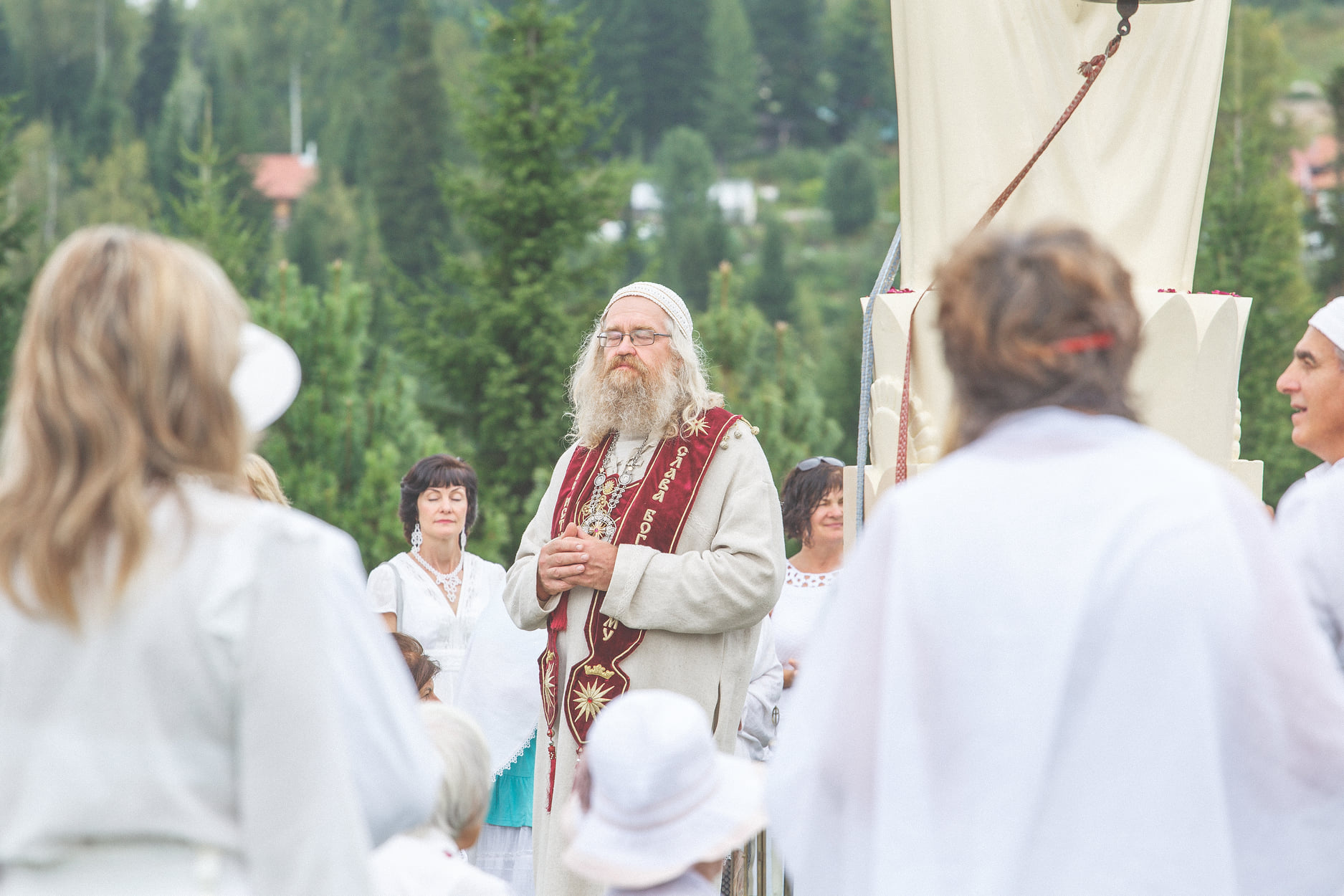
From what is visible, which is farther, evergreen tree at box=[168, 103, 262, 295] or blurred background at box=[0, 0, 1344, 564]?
evergreen tree at box=[168, 103, 262, 295]

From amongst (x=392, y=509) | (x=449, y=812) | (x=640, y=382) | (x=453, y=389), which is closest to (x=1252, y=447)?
(x=453, y=389)

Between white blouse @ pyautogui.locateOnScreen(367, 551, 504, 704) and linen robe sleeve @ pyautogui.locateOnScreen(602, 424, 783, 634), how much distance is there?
5.53ft

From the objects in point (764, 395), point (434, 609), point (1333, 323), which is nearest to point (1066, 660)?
point (1333, 323)

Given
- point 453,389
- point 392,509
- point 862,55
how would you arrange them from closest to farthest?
point 392,509 < point 453,389 < point 862,55

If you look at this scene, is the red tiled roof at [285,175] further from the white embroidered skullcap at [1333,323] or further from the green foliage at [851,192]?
the white embroidered skullcap at [1333,323]

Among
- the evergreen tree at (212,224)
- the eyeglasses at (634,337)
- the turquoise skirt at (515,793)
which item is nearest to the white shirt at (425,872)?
the eyeglasses at (634,337)

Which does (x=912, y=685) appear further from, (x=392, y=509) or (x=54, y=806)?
(x=392, y=509)

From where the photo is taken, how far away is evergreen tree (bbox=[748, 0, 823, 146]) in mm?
90812

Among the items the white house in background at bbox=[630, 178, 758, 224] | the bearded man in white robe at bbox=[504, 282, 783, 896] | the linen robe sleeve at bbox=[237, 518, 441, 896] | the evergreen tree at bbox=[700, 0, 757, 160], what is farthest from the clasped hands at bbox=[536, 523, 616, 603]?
the evergreen tree at bbox=[700, 0, 757, 160]

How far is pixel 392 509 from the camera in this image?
546 inches

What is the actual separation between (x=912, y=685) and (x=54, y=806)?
1.02 metres

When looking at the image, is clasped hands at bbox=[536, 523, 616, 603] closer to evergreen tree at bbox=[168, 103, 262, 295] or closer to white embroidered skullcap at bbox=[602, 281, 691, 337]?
white embroidered skullcap at bbox=[602, 281, 691, 337]

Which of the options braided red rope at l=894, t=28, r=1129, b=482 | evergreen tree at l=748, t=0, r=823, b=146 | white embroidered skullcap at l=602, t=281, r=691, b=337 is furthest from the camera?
evergreen tree at l=748, t=0, r=823, b=146

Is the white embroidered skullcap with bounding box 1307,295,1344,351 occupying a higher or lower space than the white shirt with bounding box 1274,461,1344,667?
higher
